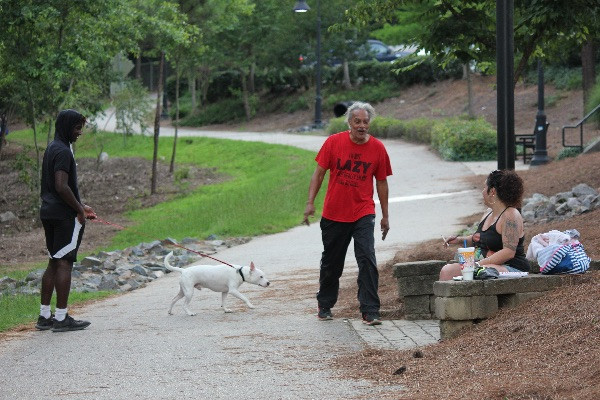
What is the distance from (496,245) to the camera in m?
8.77

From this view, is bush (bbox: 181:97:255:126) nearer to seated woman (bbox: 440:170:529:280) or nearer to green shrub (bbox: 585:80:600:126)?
green shrub (bbox: 585:80:600:126)

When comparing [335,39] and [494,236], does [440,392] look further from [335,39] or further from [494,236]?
[335,39]

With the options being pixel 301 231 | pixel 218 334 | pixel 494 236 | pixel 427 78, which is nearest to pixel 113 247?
pixel 301 231

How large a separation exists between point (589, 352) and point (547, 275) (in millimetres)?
1752

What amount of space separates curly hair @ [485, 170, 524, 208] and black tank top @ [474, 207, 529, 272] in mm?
89

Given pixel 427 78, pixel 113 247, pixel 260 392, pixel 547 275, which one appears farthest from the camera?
pixel 427 78

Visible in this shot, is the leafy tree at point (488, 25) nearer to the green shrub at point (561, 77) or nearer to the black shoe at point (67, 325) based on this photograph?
the black shoe at point (67, 325)

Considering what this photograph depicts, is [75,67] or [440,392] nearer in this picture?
[440,392]

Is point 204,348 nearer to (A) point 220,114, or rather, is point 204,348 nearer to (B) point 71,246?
(B) point 71,246

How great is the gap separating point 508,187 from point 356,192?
5.19ft

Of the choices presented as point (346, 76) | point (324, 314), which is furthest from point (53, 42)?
point (346, 76)

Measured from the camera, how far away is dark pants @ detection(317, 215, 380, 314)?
9.52m

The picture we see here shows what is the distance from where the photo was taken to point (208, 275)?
10836mm

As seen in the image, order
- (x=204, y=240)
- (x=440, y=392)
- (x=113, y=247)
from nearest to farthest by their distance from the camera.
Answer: (x=440, y=392)
(x=204, y=240)
(x=113, y=247)
